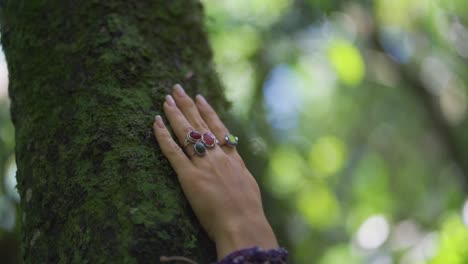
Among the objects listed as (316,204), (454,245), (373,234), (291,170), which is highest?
(291,170)

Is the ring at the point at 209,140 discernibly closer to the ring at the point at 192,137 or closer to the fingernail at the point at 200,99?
the ring at the point at 192,137

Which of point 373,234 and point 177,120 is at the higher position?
point 373,234

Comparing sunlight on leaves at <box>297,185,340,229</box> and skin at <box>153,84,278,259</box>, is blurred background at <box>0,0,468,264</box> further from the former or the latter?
skin at <box>153,84,278,259</box>

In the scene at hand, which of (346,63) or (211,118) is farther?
(346,63)

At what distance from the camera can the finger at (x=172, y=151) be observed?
5.72 feet

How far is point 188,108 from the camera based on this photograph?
1981mm

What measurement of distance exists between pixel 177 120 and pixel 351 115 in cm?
633

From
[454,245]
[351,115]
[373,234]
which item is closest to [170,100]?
[454,245]

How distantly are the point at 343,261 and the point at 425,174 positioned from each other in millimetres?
2528

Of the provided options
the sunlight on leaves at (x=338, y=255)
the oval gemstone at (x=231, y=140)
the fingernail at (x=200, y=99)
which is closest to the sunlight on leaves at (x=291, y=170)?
the sunlight on leaves at (x=338, y=255)

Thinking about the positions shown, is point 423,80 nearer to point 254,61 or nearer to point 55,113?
point 254,61

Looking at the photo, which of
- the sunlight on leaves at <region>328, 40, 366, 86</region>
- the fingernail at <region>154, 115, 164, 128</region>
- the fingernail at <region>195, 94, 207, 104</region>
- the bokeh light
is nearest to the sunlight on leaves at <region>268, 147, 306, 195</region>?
the sunlight on leaves at <region>328, 40, 366, 86</region>

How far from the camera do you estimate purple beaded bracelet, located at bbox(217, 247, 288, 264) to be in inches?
61.1

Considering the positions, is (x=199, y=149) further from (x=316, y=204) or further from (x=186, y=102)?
(x=316, y=204)
